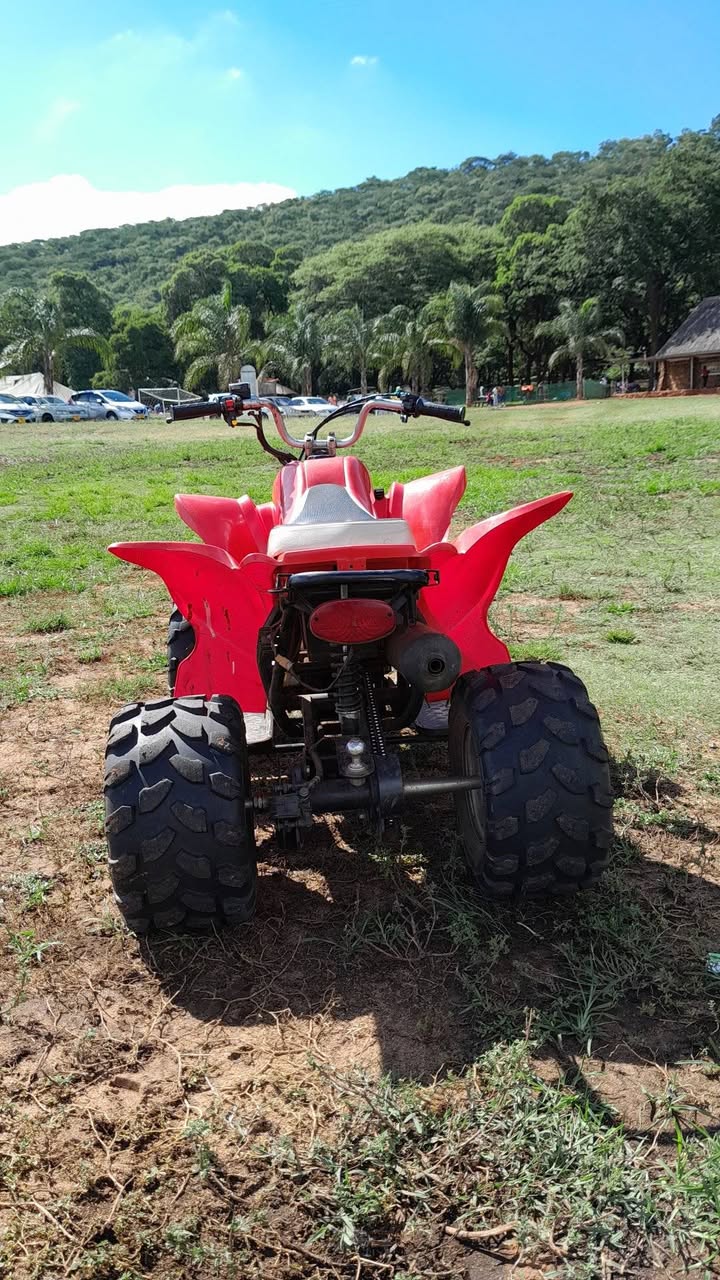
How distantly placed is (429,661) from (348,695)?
40cm

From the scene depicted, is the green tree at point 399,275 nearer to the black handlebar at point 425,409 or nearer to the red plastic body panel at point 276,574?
the black handlebar at point 425,409

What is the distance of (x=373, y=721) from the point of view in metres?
3.13

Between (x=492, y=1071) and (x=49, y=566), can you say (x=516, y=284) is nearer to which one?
(x=49, y=566)

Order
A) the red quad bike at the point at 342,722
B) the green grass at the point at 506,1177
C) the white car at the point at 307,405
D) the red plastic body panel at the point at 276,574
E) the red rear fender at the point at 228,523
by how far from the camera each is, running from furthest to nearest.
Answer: the white car at the point at 307,405 < the red rear fender at the point at 228,523 < the red plastic body panel at the point at 276,574 < the red quad bike at the point at 342,722 < the green grass at the point at 506,1177

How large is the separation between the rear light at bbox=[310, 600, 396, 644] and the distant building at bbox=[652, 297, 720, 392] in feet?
129

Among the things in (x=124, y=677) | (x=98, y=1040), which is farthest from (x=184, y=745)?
(x=124, y=677)

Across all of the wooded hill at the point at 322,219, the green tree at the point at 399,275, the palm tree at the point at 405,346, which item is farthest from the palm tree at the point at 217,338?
the wooded hill at the point at 322,219

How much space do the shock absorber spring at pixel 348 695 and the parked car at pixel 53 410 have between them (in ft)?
132

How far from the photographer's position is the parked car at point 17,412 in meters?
38.5

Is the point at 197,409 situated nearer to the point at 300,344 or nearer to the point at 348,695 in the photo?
the point at 348,695

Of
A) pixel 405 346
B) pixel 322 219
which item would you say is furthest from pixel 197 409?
pixel 322 219

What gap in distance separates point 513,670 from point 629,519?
810 cm

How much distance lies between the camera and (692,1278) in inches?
68.8

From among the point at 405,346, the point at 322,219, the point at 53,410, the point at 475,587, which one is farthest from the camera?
the point at 322,219
